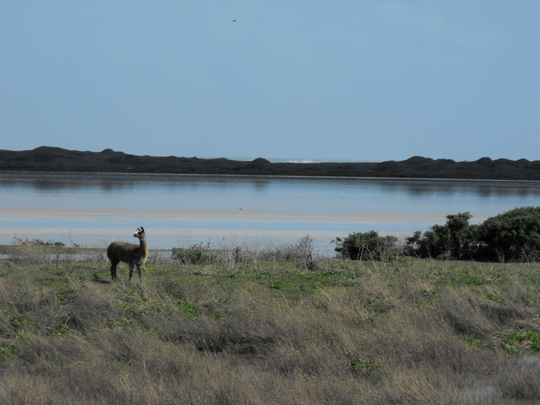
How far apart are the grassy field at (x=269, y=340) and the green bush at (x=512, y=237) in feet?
18.4

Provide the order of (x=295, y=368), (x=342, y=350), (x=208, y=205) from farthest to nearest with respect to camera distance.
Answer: (x=208, y=205)
(x=342, y=350)
(x=295, y=368)

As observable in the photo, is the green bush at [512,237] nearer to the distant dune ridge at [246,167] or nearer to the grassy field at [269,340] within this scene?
the grassy field at [269,340]

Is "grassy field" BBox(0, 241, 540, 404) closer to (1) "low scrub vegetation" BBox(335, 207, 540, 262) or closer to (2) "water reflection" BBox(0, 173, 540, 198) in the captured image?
(1) "low scrub vegetation" BBox(335, 207, 540, 262)

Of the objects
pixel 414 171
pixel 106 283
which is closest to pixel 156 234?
pixel 106 283

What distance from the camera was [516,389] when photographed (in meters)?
6.26

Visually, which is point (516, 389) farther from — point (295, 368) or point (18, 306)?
point (18, 306)

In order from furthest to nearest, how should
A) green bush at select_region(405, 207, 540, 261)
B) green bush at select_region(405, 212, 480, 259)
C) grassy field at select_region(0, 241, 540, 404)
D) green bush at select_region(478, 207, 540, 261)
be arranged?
green bush at select_region(405, 212, 480, 259), green bush at select_region(405, 207, 540, 261), green bush at select_region(478, 207, 540, 261), grassy field at select_region(0, 241, 540, 404)

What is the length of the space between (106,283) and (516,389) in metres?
7.92

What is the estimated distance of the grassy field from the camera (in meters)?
5.88

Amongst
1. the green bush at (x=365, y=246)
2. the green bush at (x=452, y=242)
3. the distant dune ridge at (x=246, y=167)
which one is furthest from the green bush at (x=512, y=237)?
the distant dune ridge at (x=246, y=167)

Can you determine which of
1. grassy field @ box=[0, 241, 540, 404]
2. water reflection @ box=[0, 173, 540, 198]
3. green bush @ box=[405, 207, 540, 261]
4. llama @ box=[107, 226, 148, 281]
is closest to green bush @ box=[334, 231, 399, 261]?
green bush @ box=[405, 207, 540, 261]

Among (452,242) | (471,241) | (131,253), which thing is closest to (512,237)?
(471,241)

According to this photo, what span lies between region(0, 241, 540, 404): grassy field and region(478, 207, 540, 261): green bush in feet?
18.4

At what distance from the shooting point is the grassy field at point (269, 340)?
19.3ft
